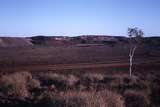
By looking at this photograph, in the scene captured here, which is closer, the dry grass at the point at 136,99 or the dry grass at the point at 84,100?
the dry grass at the point at 84,100

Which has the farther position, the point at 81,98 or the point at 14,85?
the point at 14,85

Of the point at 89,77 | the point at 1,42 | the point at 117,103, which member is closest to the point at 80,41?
the point at 1,42

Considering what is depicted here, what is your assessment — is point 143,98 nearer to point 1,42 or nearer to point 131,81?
point 131,81

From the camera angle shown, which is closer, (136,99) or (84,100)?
(84,100)

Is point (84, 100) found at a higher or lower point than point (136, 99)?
higher

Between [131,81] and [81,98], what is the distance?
9.28 meters

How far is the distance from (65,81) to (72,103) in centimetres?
791

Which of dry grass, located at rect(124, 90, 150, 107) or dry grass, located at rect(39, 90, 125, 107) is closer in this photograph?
dry grass, located at rect(39, 90, 125, 107)

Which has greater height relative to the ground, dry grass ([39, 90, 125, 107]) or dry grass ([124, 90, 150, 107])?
dry grass ([39, 90, 125, 107])

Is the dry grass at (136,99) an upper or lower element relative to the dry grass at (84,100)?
lower

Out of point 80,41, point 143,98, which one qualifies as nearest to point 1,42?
point 80,41

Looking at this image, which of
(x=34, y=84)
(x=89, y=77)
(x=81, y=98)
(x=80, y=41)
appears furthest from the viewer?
(x=80, y=41)

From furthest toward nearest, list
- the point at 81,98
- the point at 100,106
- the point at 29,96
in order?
the point at 29,96 < the point at 81,98 < the point at 100,106

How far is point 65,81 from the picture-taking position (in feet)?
58.4
